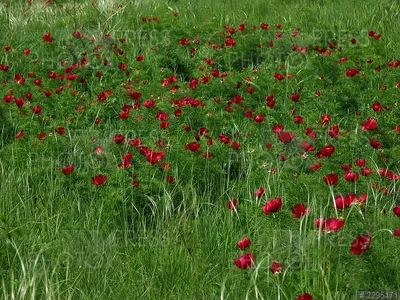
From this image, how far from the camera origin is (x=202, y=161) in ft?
13.0

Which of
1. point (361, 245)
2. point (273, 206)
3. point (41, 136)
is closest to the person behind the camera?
point (361, 245)

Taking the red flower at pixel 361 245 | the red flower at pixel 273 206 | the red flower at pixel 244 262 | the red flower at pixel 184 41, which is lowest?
the red flower at pixel 184 41

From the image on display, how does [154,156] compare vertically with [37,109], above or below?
above

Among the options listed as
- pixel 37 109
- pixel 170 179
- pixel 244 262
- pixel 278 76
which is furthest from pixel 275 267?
pixel 278 76

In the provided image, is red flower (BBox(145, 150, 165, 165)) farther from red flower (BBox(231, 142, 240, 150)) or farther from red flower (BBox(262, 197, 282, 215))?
red flower (BBox(262, 197, 282, 215))

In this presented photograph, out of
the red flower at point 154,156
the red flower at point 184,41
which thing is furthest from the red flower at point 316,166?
the red flower at point 184,41

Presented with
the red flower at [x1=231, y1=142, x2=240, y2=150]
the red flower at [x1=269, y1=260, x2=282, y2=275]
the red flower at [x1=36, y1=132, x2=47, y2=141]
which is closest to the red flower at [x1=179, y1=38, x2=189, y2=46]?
the red flower at [x1=36, y1=132, x2=47, y2=141]

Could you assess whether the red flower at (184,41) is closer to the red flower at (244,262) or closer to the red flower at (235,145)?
the red flower at (235,145)

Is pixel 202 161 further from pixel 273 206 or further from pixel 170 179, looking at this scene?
pixel 273 206

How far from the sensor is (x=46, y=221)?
327 centimetres

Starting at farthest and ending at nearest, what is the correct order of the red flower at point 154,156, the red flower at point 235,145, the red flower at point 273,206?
the red flower at point 235,145, the red flower at point 154,156, the red flower at point 273,206

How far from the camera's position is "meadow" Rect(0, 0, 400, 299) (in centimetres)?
261

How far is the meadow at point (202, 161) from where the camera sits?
2.61 meters

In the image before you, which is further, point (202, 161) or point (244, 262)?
point (202, 161)
